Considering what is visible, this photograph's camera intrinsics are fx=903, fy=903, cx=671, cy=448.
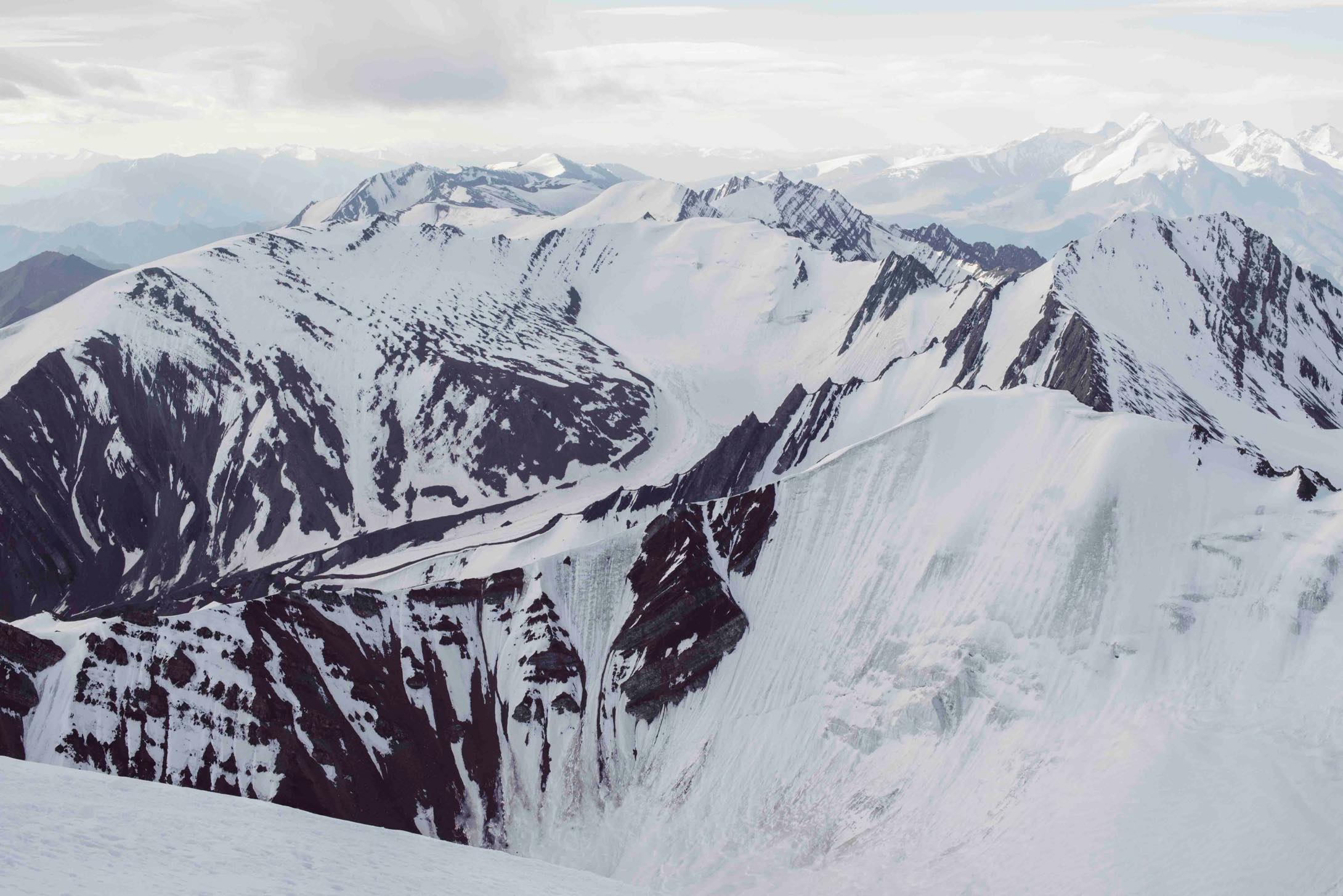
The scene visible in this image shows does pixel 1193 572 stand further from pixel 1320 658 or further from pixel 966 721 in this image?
pixel 966 721

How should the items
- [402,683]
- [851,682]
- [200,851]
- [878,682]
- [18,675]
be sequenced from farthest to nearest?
1. [402,683]
2. [851,682]
3. [878,682]
4. [18,675]
5. [200,851]

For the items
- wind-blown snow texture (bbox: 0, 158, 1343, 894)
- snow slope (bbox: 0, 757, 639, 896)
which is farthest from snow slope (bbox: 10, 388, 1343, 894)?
snow slope (bbox: 0, 757, 639, 896)

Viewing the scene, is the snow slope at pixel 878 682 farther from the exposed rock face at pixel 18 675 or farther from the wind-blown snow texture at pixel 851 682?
the exposed rock face at pixel 18 675

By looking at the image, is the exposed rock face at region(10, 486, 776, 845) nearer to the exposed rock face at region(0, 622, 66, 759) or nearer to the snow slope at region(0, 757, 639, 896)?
the exposed rock face at region(0, 622, 66, 759)

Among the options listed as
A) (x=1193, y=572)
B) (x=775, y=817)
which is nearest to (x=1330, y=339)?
(x=1193, y=572)

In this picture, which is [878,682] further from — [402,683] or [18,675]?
[18,675]

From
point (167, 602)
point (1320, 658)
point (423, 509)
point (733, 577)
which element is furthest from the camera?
point (423, 509)

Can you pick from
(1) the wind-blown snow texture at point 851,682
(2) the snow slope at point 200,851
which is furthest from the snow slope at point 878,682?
(2) the snow slope at point 200,851

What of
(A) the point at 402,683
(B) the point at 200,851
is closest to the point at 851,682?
(A) the point at 402,683
